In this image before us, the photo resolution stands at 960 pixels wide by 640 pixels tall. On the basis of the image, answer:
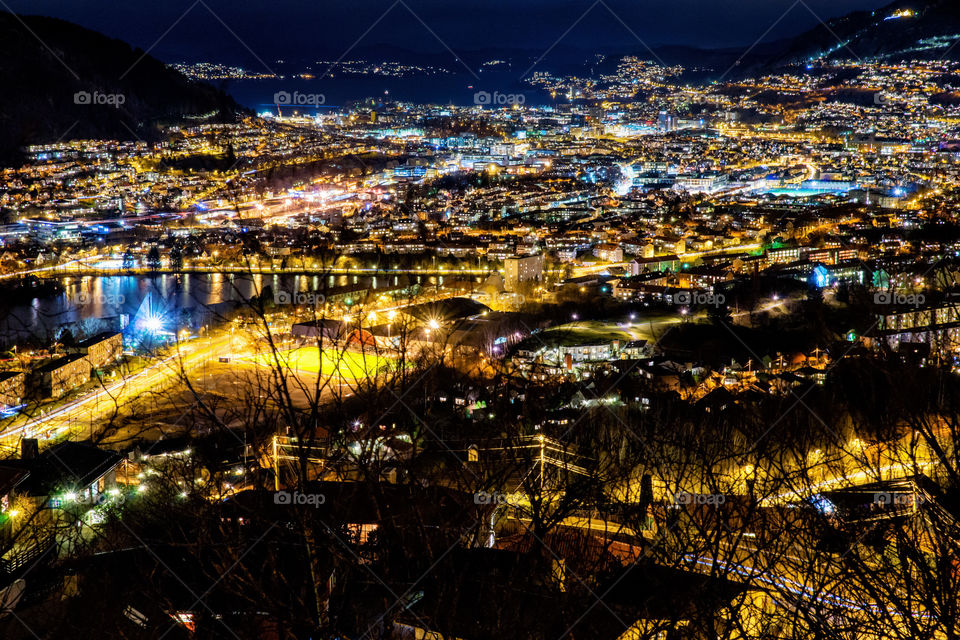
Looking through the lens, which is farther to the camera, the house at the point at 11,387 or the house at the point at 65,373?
the house at the point at 65,373

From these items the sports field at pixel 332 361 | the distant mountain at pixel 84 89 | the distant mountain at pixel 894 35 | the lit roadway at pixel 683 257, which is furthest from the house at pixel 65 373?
the distant mountain at pixel 894 35

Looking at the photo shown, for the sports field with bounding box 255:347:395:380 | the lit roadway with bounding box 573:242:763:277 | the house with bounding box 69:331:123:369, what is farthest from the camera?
the lit roadway with bounding box 573:242:763:277

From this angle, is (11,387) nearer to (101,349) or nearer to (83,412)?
(83,412)

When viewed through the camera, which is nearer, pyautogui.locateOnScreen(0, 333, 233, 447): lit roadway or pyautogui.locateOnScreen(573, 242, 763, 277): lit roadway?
pyautogui.locateOnScreen(0, 333, 233, 447): lit roadway

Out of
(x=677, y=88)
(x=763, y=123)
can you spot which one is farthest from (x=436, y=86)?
(x=763, y=123)

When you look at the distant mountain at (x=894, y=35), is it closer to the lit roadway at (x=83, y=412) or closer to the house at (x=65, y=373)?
the lit roadway at (x=83, y=412)

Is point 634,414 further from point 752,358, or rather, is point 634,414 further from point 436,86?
point 436,86

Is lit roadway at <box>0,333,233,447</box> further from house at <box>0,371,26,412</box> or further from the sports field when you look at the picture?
the sports field

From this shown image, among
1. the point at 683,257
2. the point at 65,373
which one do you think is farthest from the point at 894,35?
the point at 65,373

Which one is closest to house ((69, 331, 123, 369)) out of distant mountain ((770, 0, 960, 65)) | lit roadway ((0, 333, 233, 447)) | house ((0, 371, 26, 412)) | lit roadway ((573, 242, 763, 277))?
lit roadway ((0, 333, 233, 447))
